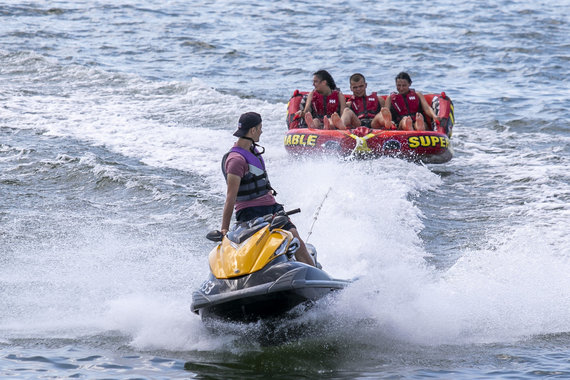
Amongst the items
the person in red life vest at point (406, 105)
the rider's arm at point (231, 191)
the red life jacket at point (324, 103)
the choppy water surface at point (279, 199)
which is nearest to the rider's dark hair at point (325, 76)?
the red life jacket at point (324, 103)

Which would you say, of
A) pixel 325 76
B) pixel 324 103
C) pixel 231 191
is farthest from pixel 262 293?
pixel 324 103

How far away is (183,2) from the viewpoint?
2967 cm

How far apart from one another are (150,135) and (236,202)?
27.9 ft

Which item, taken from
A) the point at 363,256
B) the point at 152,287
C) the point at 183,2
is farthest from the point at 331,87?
the point at 183,2

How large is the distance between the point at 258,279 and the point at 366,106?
834 cm

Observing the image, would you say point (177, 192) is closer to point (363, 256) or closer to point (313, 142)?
point (313, 142)

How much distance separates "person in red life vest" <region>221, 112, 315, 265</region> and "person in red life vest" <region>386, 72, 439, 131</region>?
7.29 m

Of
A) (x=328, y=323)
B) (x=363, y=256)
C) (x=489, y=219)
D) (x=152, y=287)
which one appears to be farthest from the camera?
(x=489, y=219)

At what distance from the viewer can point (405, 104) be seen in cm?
1352

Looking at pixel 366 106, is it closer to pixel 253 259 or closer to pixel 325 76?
pixel 325 76

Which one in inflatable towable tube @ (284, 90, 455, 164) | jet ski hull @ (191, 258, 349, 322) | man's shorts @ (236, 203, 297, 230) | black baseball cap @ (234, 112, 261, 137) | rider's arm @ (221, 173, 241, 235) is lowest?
→ jet ski hull @ (191, 258, 349, 322)

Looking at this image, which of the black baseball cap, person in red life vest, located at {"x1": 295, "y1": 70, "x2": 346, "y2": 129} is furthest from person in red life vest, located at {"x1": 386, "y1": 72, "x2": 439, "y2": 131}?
the black baseball cap

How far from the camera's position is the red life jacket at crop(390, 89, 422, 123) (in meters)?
13.5

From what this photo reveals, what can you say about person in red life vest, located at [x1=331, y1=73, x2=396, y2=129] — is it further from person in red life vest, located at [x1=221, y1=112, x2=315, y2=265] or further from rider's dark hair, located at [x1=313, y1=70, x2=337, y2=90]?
person in red life vest, located at [x1=221, y1=112, x2=315, y2=265]
